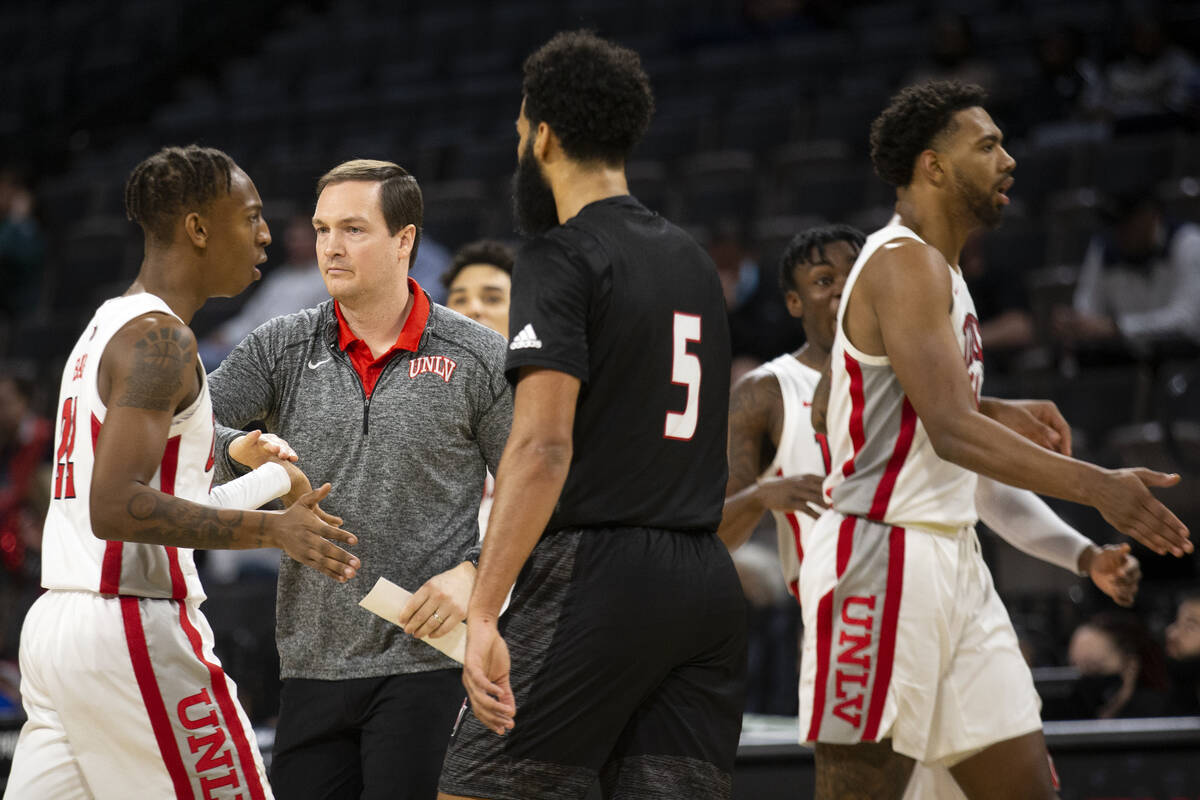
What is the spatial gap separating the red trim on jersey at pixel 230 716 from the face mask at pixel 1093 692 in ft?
11.9

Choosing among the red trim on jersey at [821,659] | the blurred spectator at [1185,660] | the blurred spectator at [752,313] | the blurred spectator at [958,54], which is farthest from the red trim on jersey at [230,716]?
the blurred spectator at [958,54]

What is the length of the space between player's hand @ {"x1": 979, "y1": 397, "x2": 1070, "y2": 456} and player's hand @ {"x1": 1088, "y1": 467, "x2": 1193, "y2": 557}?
54 centimetres

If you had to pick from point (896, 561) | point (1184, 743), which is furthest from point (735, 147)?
point (896, 561)

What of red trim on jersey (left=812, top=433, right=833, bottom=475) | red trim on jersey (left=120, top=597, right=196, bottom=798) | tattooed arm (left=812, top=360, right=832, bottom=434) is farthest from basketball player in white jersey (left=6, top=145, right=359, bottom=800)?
red trim on jersey (left=812, top=433, right=833, bottom=475)

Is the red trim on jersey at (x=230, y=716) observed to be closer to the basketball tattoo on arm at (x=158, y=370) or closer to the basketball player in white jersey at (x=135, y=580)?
the basketball player in white jersey at (x=135, y=580)

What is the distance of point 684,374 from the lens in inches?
108

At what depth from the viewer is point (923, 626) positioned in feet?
10.9

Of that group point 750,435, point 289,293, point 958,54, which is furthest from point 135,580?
point 958,54

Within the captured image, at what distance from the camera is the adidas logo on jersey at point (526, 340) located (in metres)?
2.60

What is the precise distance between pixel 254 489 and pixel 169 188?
26.3 inches

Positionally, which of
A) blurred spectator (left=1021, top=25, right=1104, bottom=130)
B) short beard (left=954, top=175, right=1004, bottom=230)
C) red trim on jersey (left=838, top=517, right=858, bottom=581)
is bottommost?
red trim on jersey (left=838, top=517, right=858, bottom=581)

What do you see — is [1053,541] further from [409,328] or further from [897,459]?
[409,328]

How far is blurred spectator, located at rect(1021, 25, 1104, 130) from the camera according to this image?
913 centimetres

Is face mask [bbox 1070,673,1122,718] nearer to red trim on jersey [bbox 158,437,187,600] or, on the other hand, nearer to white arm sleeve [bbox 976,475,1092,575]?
white arm sleeve [bbox 976,475,1092,575]
